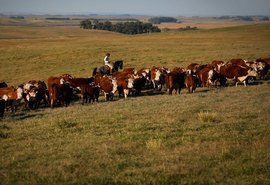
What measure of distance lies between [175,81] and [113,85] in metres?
3.52

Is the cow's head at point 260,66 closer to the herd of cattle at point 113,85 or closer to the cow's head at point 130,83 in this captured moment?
the herd of cattle at point 113,85

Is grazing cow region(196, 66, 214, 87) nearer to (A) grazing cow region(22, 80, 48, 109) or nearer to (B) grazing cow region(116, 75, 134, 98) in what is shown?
(B) grazing cow region(116, 75, 134, 98)

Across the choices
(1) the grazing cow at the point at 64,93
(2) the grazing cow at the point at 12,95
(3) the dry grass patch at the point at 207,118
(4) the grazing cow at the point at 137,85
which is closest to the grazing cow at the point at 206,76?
(4) the grazing cow at the point at 137,85

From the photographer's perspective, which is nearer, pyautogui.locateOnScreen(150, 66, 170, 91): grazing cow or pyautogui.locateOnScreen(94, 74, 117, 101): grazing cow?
pyautogui.locateOnScreen(94, 74, 117, 101): grazing cow

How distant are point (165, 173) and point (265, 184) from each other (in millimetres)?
2006

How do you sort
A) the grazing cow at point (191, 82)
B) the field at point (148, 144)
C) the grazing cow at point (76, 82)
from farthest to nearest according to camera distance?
1. the grazing cow at point (76, 82)
2. the grazing cow at point (191, 82)
3. the field at point (148, 144)

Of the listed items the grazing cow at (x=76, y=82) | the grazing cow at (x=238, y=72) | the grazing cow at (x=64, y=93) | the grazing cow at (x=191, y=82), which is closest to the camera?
the grazing cow at (x=64, y=93)

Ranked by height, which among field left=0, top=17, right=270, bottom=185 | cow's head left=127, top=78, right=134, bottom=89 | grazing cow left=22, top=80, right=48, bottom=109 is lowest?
grazing cow left=22, top=80, right=48, bottom=109

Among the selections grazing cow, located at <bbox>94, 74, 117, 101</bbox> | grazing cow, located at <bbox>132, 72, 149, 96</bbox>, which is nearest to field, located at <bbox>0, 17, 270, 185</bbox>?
grazing cow, located at <bbox>94, 74, 117, 101</bbox>

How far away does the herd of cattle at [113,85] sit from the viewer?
1948cm

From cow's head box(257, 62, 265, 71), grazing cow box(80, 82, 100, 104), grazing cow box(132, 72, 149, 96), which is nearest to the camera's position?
grazing cow box(80, 82, 100, 104)

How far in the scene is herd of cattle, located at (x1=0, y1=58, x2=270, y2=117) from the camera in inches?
767

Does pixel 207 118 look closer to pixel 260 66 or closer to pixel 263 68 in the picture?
pixel 260 66

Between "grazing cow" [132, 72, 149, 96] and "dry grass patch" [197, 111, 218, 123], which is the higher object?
"dry grass patch" [197, 111, 218, 123]
